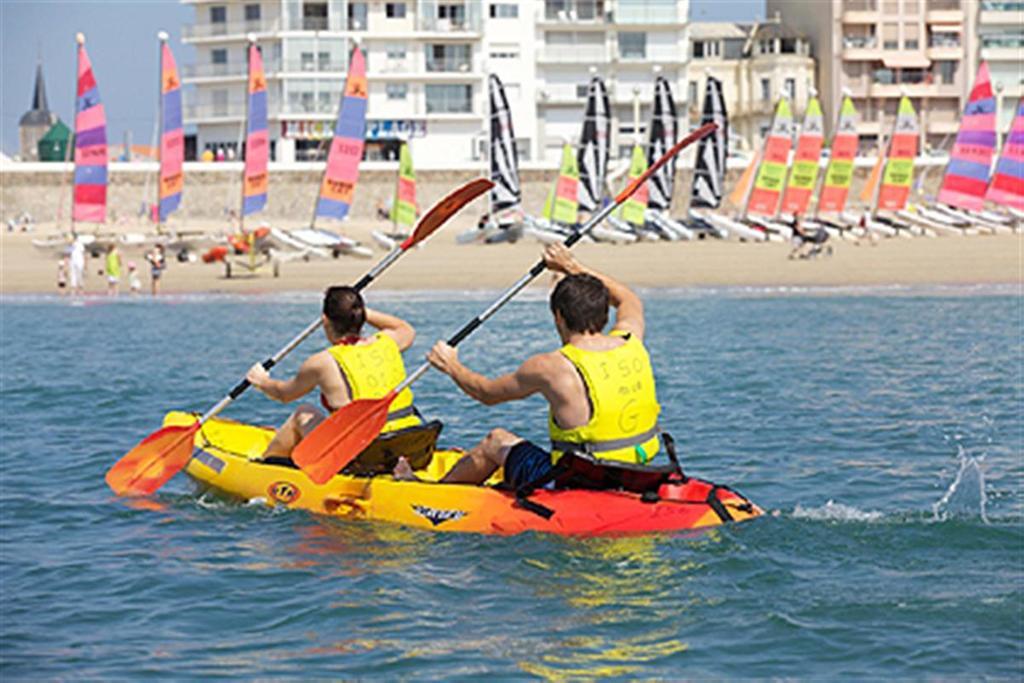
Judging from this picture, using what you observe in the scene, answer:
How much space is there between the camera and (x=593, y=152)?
47.8 meters

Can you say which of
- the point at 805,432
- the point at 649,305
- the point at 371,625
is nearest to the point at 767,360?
the point at 805,432

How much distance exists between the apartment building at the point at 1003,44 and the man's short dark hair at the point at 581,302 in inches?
2678

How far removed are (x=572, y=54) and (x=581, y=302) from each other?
6293 centimetres

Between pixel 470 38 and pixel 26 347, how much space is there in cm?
4739

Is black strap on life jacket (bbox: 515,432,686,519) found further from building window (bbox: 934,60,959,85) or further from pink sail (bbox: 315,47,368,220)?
Result: building window (bbox: 934,60,959,85)

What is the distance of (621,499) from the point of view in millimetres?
8781

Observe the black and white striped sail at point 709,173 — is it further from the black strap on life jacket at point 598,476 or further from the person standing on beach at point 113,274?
the black strap on life jacket at point 598,476

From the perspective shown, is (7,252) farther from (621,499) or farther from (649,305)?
(621,499)

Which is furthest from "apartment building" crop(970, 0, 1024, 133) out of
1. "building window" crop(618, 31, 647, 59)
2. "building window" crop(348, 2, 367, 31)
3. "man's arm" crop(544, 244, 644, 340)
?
"man's arm" crop(544, 244, 644, 340)

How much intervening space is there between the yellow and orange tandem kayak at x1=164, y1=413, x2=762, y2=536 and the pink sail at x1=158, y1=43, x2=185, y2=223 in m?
29.4

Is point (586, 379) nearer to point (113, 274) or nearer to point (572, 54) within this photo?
point (113, 274)

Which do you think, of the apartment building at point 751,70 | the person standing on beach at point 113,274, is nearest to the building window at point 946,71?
the apartment building at point 751,70

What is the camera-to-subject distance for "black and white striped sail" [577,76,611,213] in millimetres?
47406

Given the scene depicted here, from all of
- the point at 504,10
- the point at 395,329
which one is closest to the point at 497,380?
the point at 395,329
